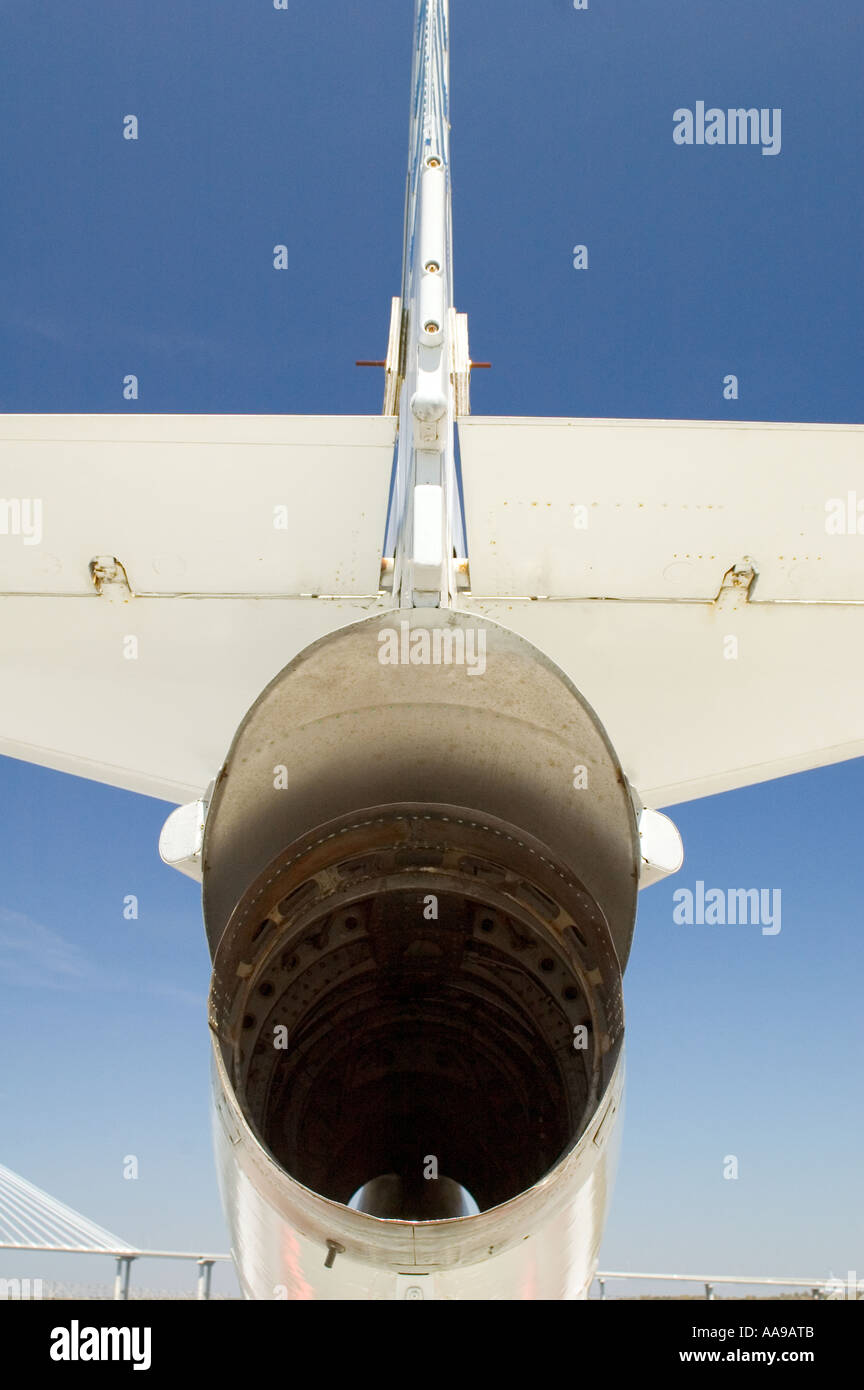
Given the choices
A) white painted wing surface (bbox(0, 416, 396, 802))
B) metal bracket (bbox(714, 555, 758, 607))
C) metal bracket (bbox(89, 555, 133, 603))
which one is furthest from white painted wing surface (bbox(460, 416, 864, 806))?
metal bracket (bbox(89, 555, 133, 603))

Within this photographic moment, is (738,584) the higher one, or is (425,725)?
(738,584)

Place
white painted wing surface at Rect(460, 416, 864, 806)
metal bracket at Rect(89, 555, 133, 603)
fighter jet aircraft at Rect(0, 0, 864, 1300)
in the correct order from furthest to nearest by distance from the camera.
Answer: metal bracket at Rect(89, 555, 133, 603) < white painted wing surface at Rect(460, 416, 864, 806) < fighter jet aircraft at Rect(0, 0, 864, 1300)

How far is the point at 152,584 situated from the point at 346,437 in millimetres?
994

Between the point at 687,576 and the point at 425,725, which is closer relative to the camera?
the point at 425,725

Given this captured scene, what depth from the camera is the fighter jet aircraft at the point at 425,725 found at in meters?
2.08

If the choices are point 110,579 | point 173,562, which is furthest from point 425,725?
point 110,579

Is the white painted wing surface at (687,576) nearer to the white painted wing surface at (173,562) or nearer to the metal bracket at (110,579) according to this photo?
the white painted wing surface at (173,562)

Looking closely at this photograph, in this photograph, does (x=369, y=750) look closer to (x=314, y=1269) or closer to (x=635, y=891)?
(x=635, y=891)

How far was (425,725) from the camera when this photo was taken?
241cm

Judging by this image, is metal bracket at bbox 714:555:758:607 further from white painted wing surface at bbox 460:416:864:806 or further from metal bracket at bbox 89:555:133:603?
metal bracket at bbox 89:555:133:603

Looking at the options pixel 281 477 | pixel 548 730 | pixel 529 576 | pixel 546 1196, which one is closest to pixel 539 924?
pixel 548 730

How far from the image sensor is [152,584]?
3744mm

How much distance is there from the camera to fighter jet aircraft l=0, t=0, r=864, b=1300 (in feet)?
6.84

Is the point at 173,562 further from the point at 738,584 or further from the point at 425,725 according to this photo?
the point at 738,584
